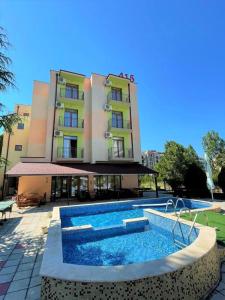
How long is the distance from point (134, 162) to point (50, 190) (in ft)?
40.3

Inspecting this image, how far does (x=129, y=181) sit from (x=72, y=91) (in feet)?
51.8

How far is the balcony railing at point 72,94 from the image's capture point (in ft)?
81.8

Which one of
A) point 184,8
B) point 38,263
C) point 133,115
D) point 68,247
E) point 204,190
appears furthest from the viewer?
point 133,115

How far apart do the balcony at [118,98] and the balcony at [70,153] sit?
29.2 feet

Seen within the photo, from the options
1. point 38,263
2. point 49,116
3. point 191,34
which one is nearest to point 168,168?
point 191,34

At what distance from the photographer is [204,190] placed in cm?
2364

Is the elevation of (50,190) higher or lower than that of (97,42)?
lower

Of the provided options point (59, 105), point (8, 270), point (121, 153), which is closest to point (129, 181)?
point (121, 153)

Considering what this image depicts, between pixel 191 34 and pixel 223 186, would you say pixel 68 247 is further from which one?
pixel 223 186

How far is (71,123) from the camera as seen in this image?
2497 cm

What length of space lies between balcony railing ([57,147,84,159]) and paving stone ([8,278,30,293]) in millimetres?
18980

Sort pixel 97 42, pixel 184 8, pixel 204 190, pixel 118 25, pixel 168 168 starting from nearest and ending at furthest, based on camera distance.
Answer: pixel 184 8
pixel 118 25
pixel 97 42
pixel 204 190
pixel 168 168

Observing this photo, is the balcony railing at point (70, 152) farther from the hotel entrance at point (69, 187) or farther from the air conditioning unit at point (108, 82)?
the air conditioning unit at point (108, 82)

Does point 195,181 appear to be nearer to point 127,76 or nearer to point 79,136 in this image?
point 79,136
